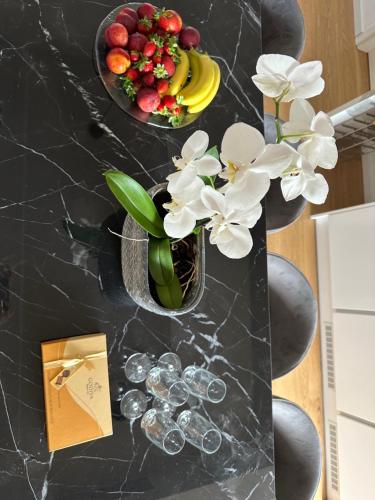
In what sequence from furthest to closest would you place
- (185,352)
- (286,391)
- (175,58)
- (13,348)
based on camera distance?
(286,391) → (185,352) → (175,58) → (13,348)

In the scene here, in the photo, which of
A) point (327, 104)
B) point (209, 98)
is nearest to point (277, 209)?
point (209, 98)

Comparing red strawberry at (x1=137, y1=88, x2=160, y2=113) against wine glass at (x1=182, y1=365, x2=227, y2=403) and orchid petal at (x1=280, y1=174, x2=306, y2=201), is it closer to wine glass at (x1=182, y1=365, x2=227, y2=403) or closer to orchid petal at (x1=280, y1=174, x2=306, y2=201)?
orchid petal at (x1=280, y1=174, x2=306, y2=201)

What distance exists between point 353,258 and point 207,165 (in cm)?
165

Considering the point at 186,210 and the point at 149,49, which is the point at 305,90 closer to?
the point at 186,210

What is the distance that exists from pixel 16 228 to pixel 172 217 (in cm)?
41

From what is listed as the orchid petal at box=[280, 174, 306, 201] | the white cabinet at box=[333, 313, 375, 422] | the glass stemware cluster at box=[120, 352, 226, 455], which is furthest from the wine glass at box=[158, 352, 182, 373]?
the white cabinet at box=[333, 313, 375, 422]

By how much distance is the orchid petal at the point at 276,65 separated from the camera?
74 centimetres

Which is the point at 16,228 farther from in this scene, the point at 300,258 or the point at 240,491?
the point at 300,258

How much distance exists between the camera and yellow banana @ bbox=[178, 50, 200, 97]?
3.58 ft

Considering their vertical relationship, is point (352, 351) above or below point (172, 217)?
below

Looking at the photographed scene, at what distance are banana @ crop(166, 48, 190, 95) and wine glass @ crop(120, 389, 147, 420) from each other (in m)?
0.73

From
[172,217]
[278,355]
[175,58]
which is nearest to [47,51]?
[175,58]

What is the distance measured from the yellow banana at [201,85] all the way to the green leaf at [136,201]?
0.31m

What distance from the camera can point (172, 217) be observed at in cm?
77
